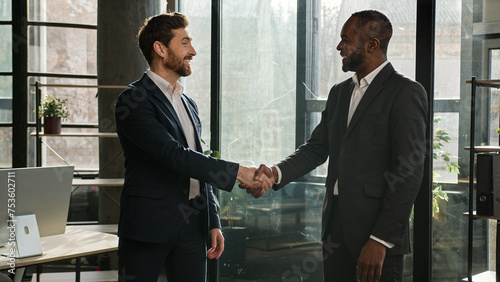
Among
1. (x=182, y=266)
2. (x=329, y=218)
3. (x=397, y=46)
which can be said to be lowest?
(x=182, y=266)

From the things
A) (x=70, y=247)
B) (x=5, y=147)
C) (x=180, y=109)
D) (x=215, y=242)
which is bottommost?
(x=70, y=247)

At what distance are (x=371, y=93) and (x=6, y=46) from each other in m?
4.08

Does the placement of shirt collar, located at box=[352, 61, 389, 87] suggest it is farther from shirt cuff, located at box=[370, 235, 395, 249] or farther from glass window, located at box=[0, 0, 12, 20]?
glass window, located at box=[0, 0, 12, 20]

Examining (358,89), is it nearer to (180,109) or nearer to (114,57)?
(180,109)

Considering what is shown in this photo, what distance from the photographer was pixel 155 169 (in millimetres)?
2186

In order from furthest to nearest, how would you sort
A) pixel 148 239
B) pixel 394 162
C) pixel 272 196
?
1. pixel 272 196
2. pixel 148 239
3. pixel 394 162

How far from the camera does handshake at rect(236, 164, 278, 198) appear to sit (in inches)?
99.5

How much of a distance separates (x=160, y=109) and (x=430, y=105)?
1.51 metres

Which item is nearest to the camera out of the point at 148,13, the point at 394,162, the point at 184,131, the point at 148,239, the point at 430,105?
the point at 394,162

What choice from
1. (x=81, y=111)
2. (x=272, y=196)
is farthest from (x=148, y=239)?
(x=81, y=111)

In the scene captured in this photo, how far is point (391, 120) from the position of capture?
2.01 metres

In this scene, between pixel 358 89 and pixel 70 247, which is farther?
pixel 70 247

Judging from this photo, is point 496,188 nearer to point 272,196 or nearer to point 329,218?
point 329,218

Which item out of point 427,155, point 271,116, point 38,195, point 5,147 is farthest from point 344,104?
point 5,147
